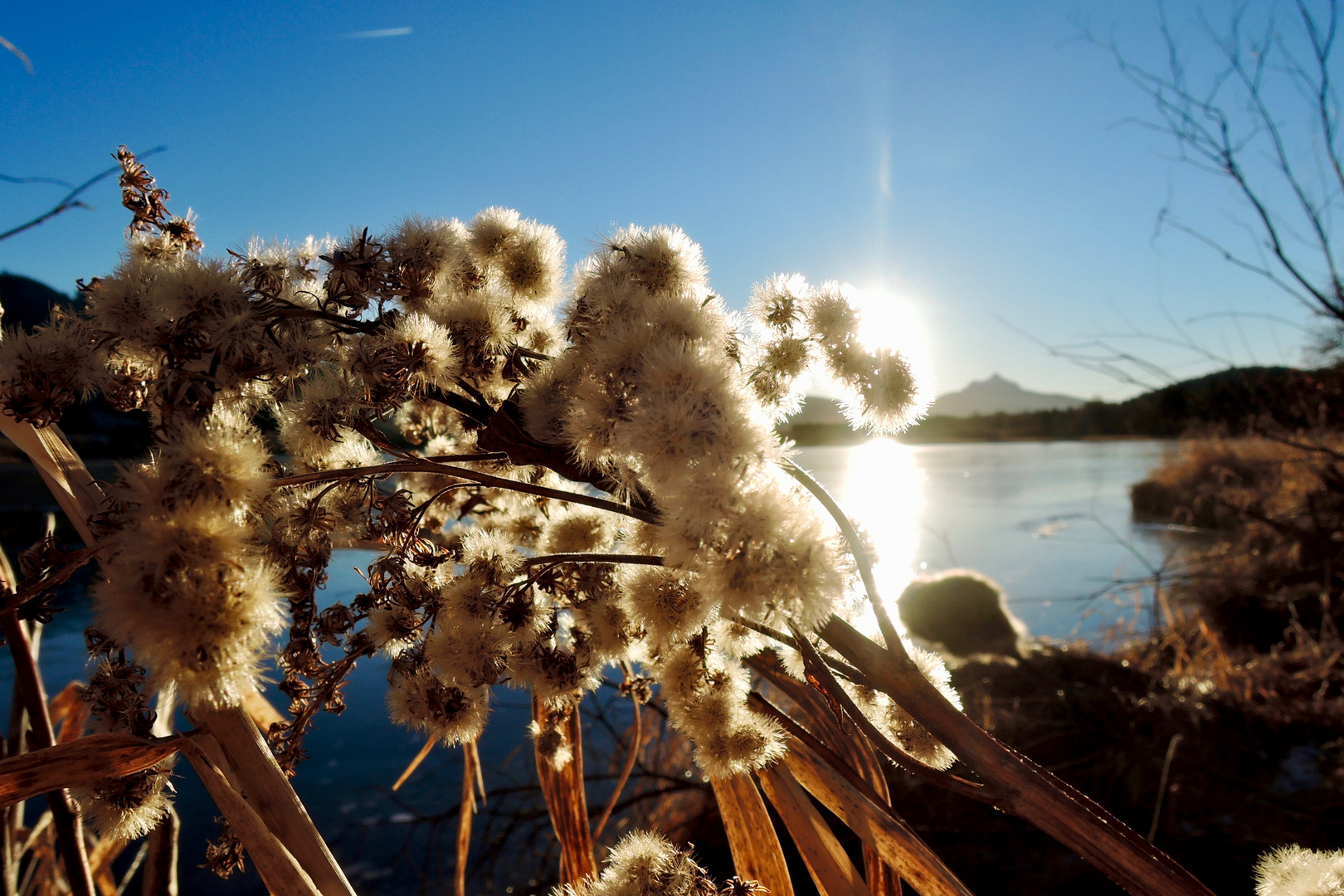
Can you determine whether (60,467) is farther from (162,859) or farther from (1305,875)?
(1305,875)

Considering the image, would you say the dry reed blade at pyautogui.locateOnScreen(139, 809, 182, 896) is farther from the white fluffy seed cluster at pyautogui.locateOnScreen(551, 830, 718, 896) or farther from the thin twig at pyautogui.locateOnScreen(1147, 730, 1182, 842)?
the thin twig at pyautogui.locateOnScreen(1147, 730, 1182, 842)

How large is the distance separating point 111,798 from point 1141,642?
11.0 feet

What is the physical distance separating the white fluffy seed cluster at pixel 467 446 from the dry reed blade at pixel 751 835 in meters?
0.12

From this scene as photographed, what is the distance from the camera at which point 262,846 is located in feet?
1.15

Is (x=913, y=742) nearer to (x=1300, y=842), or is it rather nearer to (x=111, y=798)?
(x=111, y=798)

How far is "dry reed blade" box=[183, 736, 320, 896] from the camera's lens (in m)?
0.35

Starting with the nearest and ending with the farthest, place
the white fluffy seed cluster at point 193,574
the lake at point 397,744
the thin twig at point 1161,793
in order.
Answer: the white fluffy seed cluster at point 193,574, the thin twig at point 1161,793, the lake at point 397,744

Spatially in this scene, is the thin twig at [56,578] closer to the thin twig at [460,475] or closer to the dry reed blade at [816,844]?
the thin twig at [460,475]

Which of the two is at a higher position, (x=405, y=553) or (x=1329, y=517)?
(x=405, y=553)

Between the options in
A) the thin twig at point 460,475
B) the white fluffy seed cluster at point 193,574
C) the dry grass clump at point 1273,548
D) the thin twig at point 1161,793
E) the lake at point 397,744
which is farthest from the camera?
the dry grass clump at point 1273,548

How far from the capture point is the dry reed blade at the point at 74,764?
0.33 meters

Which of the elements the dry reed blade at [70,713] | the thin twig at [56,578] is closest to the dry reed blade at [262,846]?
the thin twig at [56,578]

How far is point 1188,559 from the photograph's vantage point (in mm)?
2096

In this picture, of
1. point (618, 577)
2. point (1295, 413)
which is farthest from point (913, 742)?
point (1295, 413)
